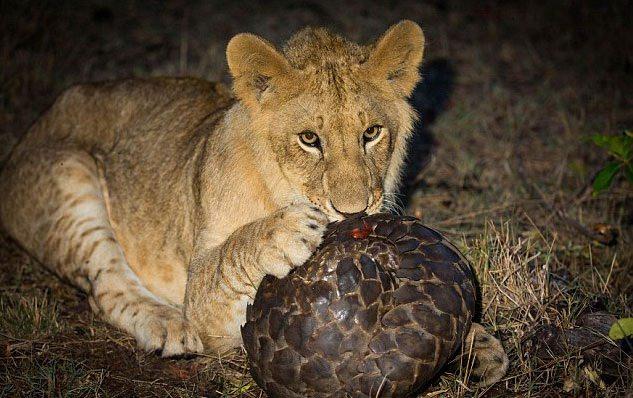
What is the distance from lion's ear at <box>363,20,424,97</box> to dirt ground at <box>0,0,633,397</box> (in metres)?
1.03

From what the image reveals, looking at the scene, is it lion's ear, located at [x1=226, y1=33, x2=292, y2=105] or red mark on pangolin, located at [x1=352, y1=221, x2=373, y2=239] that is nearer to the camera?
red mark on pangolin, located at [x1=352, y1=221, x2=373, y2=239]

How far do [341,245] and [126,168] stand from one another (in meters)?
2.54

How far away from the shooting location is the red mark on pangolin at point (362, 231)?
128 inches

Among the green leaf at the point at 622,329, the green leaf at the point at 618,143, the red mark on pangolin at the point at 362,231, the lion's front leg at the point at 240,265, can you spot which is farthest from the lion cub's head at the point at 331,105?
the green leaf at the point at 618,143

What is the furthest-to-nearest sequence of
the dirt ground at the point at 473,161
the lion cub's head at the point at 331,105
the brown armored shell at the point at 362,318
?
the dirt ground at the point at 473,161 → the lion cub's head at the point at 331,105 → the brown armored shell at the point at 362,318

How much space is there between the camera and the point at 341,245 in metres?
3.22

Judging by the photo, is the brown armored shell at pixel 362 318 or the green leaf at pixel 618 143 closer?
the brown armored shell at pixel 362 318

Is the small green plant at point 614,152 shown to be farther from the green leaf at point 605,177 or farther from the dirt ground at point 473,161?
the dirt ground at point 473,161

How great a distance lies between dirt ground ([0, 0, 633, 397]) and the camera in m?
3.88

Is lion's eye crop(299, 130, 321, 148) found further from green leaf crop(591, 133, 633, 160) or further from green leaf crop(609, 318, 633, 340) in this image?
green leaf crop(591, 133, 633, 160)

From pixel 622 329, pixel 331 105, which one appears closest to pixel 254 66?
pixel 331 105

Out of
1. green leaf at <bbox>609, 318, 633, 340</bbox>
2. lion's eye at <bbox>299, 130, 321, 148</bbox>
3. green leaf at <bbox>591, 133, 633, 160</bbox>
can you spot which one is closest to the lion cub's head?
lion's eye at <bbox>299, 130, 321, 148</bbox>

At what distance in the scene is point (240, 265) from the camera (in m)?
3.66

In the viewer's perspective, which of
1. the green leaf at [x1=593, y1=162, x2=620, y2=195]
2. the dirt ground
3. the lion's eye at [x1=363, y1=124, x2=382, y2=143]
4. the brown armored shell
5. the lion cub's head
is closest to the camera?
the brown armored shell
